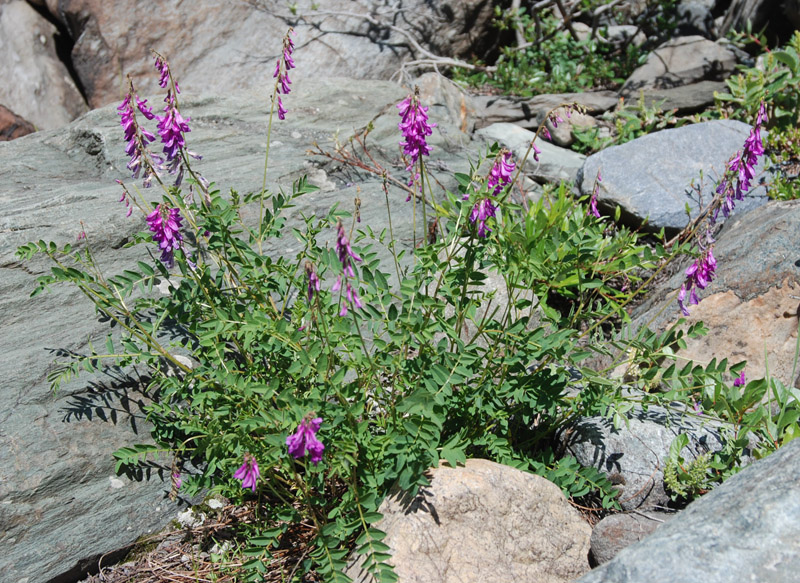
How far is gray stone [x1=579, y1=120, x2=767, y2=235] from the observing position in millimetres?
5121

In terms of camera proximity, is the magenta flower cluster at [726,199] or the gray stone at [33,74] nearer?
the magenta flower cluster at [726,199]

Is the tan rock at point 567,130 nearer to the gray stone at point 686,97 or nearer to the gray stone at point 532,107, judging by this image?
the gray stone at point 532,107

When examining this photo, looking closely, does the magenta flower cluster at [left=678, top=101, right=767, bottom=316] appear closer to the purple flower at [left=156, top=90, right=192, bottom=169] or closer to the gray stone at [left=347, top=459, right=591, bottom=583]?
the gray stone at [left=347, top=459, right=591, bottom=583]

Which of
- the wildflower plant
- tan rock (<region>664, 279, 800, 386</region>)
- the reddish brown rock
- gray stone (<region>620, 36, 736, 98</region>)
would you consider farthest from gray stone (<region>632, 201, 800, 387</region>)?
the reddish brown rock

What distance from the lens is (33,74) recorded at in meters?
7.49

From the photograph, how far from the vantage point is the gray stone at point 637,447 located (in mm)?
3119

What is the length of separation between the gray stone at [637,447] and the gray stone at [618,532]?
23cm

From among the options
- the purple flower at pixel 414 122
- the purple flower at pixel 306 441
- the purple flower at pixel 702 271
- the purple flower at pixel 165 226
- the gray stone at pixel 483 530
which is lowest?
the gray stone at pixel 483 530

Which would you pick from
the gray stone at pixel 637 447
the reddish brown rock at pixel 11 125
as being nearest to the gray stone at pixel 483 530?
the gray stone at pixel 637 447

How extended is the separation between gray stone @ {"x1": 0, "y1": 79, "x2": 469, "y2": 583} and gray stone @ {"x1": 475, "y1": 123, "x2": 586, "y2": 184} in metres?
0.83

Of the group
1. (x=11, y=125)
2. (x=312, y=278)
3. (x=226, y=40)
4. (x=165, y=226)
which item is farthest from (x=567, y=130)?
(x=11, y=125)

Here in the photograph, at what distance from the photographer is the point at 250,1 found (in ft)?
24.6

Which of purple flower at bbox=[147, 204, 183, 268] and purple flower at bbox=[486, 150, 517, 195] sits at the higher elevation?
purple flower at bbox=[486, 150, 517, 195]

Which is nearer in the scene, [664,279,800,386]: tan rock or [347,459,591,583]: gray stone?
[347,459,591,583]: gray stone
